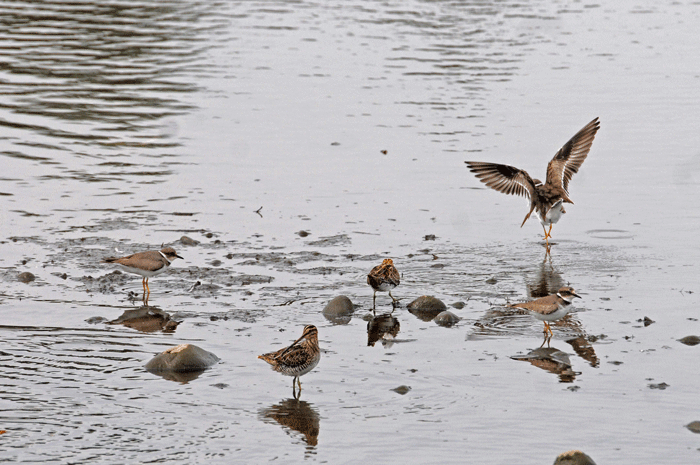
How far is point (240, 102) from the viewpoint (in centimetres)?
2550

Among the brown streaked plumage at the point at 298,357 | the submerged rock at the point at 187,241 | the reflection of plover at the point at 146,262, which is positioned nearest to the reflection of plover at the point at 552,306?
the brown streaked plumage at the point at 298,357

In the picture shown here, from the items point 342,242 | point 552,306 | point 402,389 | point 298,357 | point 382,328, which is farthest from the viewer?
point 342,242

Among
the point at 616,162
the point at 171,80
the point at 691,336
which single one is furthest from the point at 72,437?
the point at 171,80

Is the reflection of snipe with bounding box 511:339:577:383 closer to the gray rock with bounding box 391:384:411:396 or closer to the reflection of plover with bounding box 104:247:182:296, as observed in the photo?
the gray rock with bounding box 391:384:411:396

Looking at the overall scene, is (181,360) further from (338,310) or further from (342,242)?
(342,242)

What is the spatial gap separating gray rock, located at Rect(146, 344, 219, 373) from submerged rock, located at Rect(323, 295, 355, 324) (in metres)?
2.20

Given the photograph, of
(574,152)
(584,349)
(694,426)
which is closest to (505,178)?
(574,152)

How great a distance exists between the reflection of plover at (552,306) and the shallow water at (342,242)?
0.38 m

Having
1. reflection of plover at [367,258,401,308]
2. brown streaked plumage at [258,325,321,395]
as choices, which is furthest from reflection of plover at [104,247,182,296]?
brown streaked plumage at [258,325,321,395]

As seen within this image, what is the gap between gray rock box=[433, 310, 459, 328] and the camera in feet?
39.7

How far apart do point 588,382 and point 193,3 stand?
36.3 meters

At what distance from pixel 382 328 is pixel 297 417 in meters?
2.87

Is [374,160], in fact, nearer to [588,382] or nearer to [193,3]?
[588,382]

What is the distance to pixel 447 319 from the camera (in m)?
12.1
